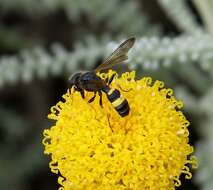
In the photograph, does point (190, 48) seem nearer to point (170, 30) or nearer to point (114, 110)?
point (114, 110)

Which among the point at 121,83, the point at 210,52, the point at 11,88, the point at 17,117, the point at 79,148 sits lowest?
the point at 79,148

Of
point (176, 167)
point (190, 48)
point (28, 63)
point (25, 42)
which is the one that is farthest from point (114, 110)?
point (25, 42)

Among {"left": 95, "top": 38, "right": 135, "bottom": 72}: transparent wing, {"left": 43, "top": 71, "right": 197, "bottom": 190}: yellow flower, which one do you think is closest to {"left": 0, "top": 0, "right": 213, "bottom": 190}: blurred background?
{"left": 95, "top": 38, "right": 135, "bottom": 72}: transparent wing

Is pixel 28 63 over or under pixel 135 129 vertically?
over

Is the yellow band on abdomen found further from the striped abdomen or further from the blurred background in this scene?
the blurred background

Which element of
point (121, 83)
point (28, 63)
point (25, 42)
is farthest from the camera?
point (25, 42)

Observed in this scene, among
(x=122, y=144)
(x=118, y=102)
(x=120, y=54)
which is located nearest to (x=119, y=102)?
(x=118, y=102)

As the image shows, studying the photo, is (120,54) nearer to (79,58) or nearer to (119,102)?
(119,102)

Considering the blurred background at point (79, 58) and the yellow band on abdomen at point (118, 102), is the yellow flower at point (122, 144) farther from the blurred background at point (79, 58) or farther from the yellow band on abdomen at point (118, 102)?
the blurred background at point (79, 58)
